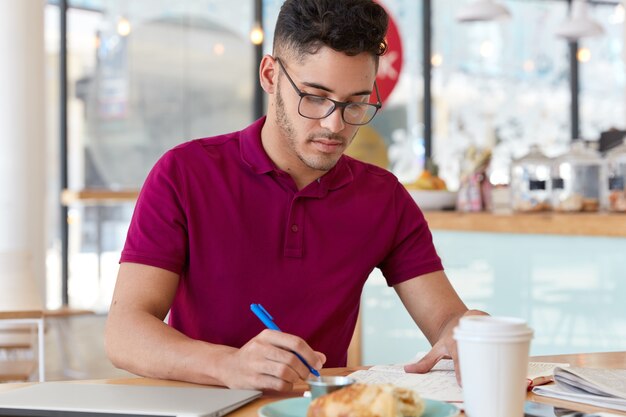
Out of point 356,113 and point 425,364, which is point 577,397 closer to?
point 425,364

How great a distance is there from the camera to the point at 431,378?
1612 millimetres

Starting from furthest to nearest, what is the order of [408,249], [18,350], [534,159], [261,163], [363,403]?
[18,350], [534,159], [408,249], [261,163], [363,403]

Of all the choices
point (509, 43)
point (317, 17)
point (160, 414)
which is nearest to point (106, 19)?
point (509, 43)

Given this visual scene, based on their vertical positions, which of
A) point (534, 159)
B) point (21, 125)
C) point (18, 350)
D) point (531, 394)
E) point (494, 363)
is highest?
point (21, 125)

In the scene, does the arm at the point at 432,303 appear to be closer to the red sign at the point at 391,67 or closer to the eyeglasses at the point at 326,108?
the eyeglasses at the point at 326,108

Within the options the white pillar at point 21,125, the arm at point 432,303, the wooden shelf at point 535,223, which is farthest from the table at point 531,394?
the white pillar at point 21,125

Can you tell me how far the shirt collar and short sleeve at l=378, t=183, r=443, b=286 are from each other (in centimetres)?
13

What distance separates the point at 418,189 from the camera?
437 centimetres

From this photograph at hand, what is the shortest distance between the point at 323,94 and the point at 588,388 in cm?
76

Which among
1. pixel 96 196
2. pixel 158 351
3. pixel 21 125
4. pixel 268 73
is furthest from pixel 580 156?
pixel 96 196

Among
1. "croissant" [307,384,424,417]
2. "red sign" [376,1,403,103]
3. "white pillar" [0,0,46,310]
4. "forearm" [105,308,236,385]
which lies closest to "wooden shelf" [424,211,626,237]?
"forearm" [105,308,236,385]

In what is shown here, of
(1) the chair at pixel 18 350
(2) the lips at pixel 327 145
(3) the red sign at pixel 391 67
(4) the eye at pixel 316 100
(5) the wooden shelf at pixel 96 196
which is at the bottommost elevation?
(1) the chair at pixel 18 350

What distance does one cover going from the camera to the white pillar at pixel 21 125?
227 inches

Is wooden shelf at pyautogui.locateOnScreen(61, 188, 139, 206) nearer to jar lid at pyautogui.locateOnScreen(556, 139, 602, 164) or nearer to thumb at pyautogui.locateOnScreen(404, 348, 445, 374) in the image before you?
jar lid at pyautogui.locateOnScreen(556, 139, 602, 164)
